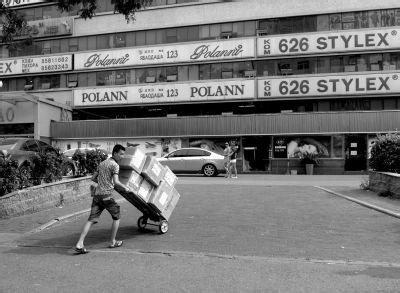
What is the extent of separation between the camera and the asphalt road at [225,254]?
5918mm

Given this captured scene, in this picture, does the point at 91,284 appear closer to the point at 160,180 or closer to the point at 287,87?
the point at 160,180

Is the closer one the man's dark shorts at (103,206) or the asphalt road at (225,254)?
the asphalt road at (225,254)

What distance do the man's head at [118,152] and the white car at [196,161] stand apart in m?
16.6

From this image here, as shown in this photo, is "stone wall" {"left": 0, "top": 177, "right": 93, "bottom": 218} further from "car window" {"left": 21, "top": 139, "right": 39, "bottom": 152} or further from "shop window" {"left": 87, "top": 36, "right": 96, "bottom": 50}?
"shop window" {"left": 87, "top": 36, "right": 96, "bottom": 50}

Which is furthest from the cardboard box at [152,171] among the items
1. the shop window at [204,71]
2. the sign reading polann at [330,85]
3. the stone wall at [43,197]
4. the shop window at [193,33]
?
the shop window at [193,33]

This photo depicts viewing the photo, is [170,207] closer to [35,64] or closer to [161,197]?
[161,197]

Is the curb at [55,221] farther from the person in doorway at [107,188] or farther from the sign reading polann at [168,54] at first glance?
the sign reading polann at [168,54]

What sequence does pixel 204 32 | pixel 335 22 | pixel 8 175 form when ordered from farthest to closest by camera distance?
pixel 204 32
pixel 335 22
pixel 8 175

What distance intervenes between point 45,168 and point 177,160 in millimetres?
13237

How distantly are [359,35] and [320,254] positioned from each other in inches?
1175

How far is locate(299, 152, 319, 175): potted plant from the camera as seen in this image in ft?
98.6

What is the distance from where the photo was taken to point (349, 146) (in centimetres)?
3073

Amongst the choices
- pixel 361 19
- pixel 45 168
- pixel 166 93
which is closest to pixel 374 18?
pixel 361 19

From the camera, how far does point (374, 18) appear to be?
34156mm
